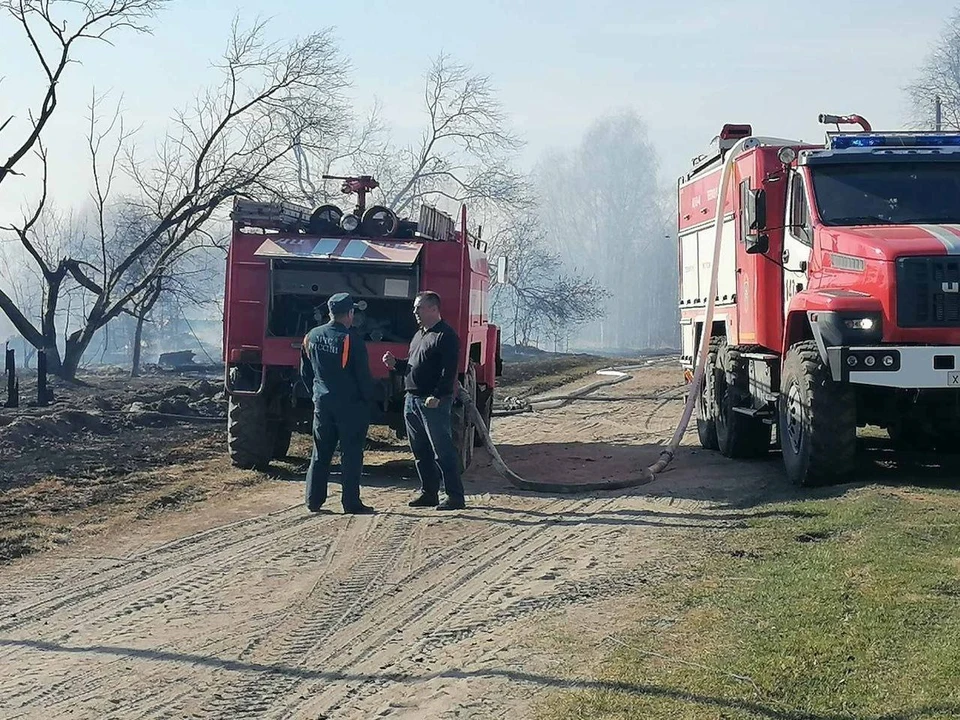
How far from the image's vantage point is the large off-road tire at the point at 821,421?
32.7 ft

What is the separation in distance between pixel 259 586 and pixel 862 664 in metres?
3.78

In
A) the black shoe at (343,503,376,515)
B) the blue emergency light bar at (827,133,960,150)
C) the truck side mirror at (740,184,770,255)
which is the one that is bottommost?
the black shoe at (343,503,376,515)

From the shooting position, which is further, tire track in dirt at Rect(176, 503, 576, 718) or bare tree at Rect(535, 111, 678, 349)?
bare tree at Rect(535, 111, 678, 349)

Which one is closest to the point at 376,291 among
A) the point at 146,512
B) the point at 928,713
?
the point at 146,512

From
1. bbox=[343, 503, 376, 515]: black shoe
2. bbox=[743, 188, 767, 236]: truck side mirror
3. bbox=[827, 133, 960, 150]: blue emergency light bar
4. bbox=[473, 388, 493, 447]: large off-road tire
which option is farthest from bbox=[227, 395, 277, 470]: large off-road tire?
bbox=[827, 133, 960, 150]: blue emergency light bar

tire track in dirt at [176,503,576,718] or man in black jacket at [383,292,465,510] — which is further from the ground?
man in black jacket at [383,292,465,510]

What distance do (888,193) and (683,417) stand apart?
380cm

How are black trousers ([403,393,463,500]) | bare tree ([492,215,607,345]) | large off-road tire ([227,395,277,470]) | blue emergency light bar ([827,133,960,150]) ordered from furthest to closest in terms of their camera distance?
1. bare tree ([492,215,607,345])
2. large off-road tire ([227,395,277,470])
3. blue emergency light bar ([827,133,960,150])
4. black trousers ([403,393,463,500])

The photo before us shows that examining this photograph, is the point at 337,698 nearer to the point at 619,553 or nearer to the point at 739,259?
the point at 619,553

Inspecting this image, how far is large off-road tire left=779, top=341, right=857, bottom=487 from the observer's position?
32.7 feet

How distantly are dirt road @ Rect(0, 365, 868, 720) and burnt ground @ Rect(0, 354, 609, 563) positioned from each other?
476 millimetres

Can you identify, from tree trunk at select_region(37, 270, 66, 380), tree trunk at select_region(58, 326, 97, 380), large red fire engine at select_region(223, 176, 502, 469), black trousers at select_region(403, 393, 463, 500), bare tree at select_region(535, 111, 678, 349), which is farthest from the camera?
bare tree at select_region(535, 111, 678, 349)

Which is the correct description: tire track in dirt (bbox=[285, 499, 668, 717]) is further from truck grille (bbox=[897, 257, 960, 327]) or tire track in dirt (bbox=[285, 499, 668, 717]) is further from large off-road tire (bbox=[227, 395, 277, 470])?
large off-road tire (bbox=[227, 395, 277, 470])

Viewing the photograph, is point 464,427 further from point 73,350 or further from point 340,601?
point 73,350
